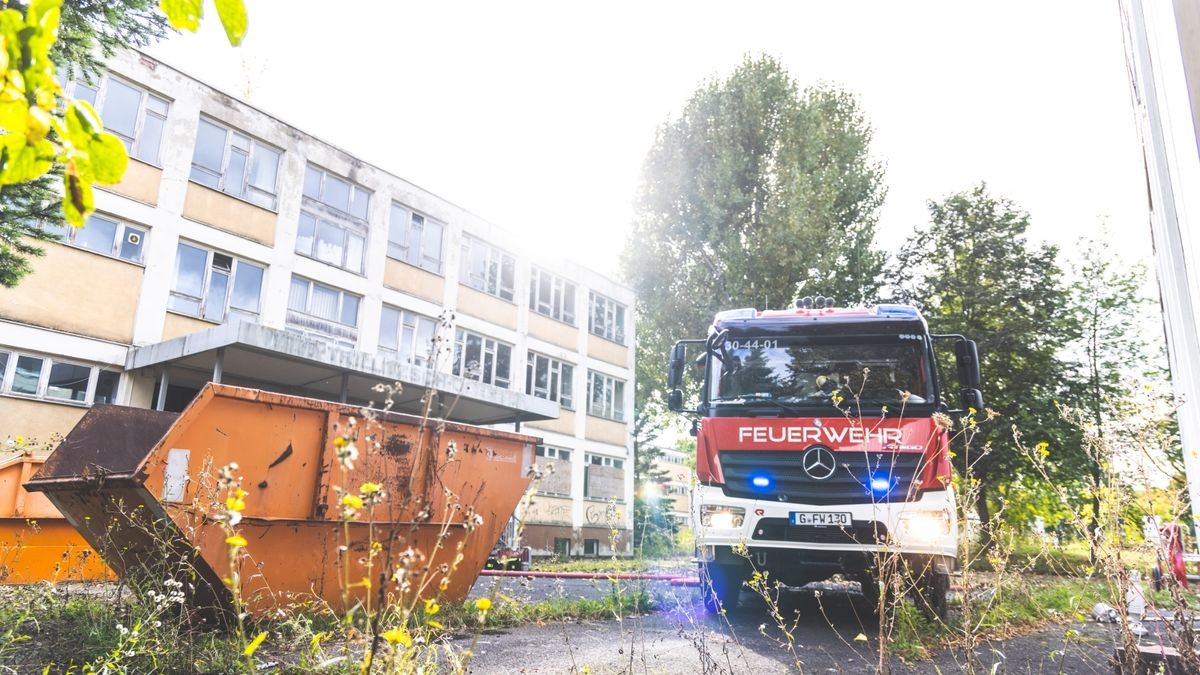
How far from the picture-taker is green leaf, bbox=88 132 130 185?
3.89ft

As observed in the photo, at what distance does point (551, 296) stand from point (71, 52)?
22.3m

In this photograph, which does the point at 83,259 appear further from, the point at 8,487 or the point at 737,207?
the point at 737,207

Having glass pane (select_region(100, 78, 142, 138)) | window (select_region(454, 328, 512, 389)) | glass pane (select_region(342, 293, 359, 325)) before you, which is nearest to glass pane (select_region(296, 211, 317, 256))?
glass pane (select_region(342, 293, 359, 325))

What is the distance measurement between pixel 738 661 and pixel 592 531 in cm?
2152

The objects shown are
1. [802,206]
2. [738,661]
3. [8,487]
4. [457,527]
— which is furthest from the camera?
[802,206]

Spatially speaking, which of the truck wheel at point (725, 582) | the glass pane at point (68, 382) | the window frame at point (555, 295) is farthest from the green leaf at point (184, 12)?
the window frame at point (555, 295)

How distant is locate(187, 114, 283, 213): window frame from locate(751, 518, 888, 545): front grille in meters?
16.5

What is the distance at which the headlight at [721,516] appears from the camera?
6984 mm

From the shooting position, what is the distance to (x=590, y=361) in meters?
28.8

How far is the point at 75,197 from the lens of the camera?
1.14 m

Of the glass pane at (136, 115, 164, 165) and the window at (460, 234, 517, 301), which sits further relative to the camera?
the window at (460, 234, 517, 301)

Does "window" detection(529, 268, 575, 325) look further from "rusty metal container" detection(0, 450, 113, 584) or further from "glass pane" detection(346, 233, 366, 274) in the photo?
"rusty metal container" detection(0, 450, 113, 584)

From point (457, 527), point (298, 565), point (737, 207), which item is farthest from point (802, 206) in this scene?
point (298, 565)

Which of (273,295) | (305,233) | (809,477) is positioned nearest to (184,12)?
(809,477)
